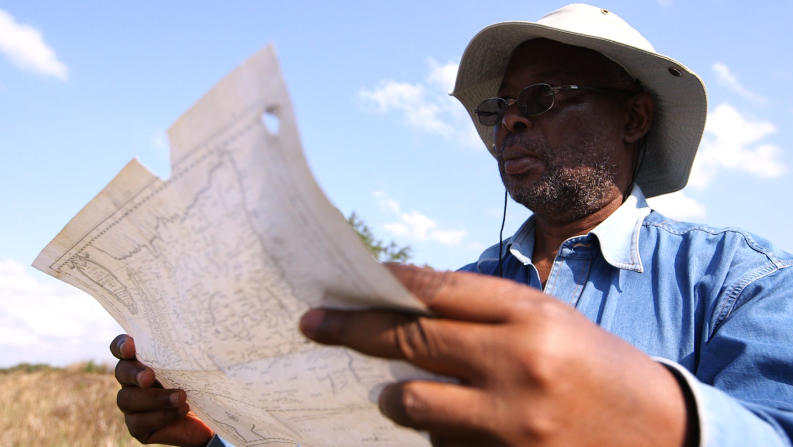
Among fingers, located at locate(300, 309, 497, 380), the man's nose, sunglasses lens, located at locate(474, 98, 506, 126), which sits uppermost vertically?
sunglasses lens, located at locate(474, 98, 506, 126)

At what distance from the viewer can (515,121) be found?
2.33m

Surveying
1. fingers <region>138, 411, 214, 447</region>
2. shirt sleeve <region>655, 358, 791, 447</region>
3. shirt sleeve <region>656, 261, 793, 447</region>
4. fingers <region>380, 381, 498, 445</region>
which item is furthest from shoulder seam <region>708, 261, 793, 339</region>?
fingers <region>138, 411, 214, 447</region>

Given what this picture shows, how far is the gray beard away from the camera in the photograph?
7.30 feet

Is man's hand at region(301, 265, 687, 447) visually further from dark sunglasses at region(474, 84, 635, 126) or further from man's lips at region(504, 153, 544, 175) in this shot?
dark sunglasses at region(474, 84, 635, 126)

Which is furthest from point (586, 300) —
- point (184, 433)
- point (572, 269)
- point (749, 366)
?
point (184, 433)

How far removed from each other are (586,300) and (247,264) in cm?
141

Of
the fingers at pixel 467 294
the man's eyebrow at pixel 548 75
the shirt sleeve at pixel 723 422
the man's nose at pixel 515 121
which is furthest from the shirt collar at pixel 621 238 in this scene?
the fingers at pixel 467 294

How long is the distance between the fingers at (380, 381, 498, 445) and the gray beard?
5.40 ft

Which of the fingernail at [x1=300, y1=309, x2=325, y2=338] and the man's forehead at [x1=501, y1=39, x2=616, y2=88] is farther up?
the man's forehead at [x1=501, y1=39, x2=616, y2=88]

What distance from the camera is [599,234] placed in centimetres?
202

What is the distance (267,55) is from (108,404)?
9744mm

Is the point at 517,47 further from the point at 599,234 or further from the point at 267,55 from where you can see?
the point at 267,55

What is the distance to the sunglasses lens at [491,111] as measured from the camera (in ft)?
8.09

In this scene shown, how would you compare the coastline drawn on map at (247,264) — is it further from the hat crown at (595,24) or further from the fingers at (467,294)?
the hat crown at (595,24)
